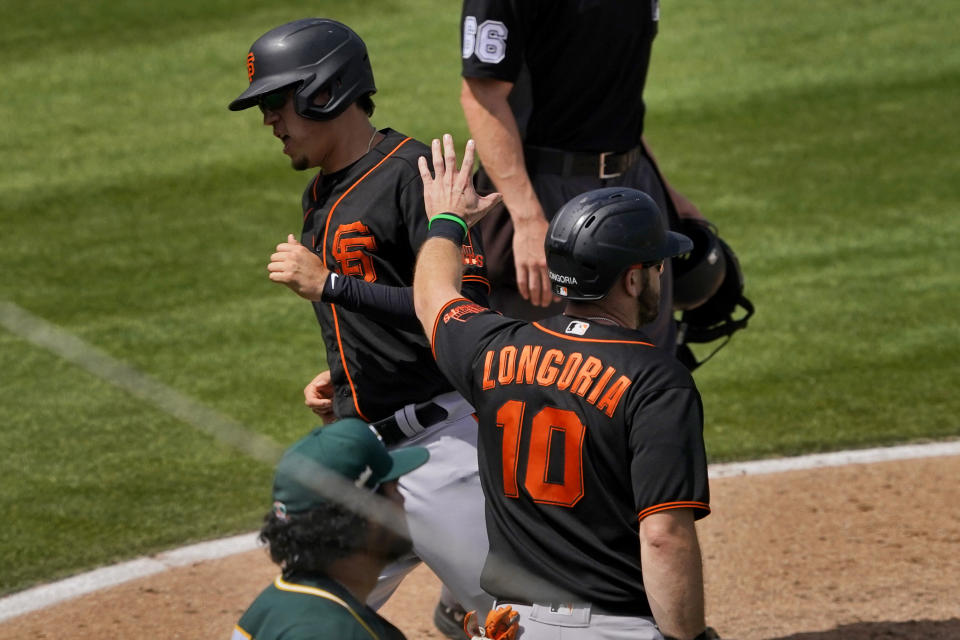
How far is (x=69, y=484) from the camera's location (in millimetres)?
6617

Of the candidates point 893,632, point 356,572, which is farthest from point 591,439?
point 893,632

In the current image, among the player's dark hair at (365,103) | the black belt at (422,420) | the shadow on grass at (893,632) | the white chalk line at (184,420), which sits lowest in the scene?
the white chalk line at (184,420)

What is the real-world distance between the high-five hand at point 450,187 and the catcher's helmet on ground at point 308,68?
1.28 ft

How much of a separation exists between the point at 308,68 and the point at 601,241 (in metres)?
1.19

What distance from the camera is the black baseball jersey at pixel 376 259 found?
166 inches

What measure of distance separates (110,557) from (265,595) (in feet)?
10.5

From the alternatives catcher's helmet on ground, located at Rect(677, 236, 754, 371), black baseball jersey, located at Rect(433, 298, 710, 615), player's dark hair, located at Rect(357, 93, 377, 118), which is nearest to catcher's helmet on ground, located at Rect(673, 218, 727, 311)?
catcher's helmet on ground, located at Rect(677, 236, 754, 371)

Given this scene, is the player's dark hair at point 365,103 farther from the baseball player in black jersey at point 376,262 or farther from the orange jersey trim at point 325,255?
the orange jersey trim at point 325,255

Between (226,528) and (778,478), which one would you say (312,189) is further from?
(778,478)

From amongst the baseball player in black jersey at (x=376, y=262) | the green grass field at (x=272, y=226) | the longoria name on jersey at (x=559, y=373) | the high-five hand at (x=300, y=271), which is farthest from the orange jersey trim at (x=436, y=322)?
the green grass field at (x=272, y=226)

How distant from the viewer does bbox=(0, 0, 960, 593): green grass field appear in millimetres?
6965

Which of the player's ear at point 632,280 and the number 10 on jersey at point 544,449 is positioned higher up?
the player's ear at point 632,280

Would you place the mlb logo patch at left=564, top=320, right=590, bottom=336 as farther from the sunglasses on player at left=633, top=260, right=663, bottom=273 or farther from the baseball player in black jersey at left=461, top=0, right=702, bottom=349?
the baseball player in black jersey at left=461, top=0, right=702, bottom=349

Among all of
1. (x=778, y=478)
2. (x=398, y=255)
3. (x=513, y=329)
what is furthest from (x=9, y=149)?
(x=513, y=329)
